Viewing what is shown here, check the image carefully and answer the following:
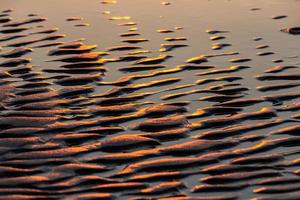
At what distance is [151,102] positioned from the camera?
8680mm

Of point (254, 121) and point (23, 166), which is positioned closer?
point (23, 166)

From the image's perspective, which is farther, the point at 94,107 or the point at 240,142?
the point at 94,107

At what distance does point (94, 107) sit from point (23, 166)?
6.05 ft

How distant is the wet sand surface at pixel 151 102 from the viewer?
657cm

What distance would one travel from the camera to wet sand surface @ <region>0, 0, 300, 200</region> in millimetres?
6574

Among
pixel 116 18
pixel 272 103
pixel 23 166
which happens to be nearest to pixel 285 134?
pixel 272 103

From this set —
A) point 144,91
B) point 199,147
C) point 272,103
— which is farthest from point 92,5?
point 199,147

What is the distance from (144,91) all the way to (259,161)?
273cm

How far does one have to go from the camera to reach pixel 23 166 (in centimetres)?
694

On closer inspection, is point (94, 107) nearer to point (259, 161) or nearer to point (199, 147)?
point (199, 147)

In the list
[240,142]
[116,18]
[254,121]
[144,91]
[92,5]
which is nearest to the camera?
[240,142]

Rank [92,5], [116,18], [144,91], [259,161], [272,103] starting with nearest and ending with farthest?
[259,161], [272,103], [144,91], [116,18], [92,5]

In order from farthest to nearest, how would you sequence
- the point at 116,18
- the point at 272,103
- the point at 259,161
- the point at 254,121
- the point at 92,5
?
the point at 92,5, the point at 116,18, the point at 272,103, the point at 254,121, the point at 259,161

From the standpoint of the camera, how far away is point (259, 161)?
6844mm
